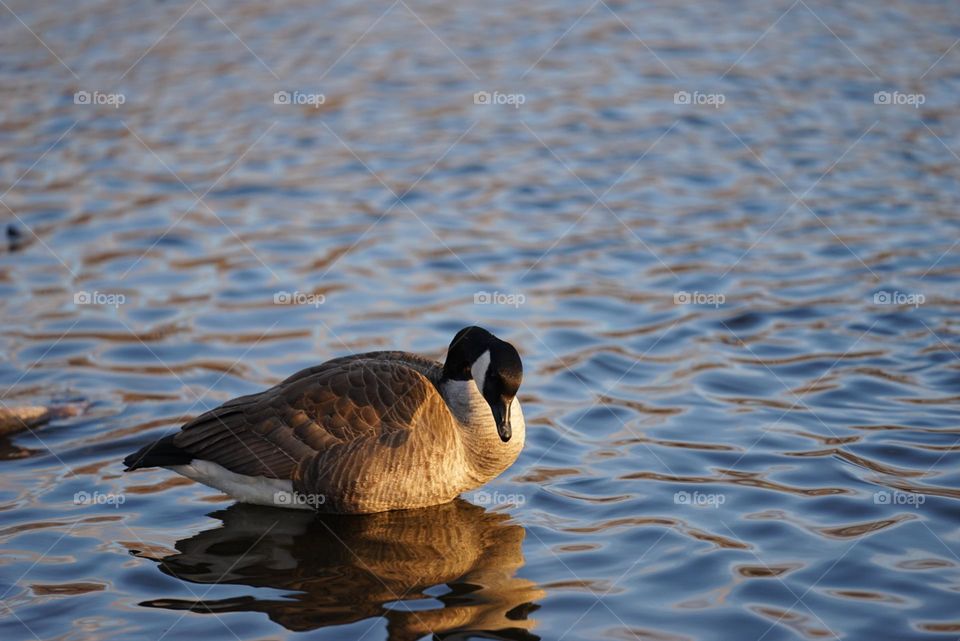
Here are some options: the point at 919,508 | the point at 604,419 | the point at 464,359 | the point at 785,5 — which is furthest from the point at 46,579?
the point at 785,5

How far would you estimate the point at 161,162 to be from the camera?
18.2m

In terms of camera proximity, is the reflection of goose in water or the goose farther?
the goose

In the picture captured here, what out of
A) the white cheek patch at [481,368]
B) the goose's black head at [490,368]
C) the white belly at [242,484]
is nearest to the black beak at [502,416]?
the goose's black head at [490,368]

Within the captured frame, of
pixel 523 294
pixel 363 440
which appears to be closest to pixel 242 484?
pixel 363 440

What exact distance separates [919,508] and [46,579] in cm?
630

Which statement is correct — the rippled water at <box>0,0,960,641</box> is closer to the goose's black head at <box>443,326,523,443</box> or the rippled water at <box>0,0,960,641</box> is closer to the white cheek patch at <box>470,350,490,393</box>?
the goose's black head at <box>443,326,523,443</box>

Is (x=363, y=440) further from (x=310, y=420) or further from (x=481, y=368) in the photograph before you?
(x=481, y=368)

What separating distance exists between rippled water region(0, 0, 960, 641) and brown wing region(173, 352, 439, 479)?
575mm

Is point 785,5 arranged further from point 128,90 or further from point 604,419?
point 604,419

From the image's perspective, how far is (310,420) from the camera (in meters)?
9.26

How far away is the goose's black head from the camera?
8836 millimetres

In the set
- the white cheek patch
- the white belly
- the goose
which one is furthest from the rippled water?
the white cheek patch

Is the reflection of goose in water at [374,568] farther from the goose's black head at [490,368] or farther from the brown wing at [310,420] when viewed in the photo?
the goose's black head at [490,368]

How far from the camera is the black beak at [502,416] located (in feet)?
29.2
